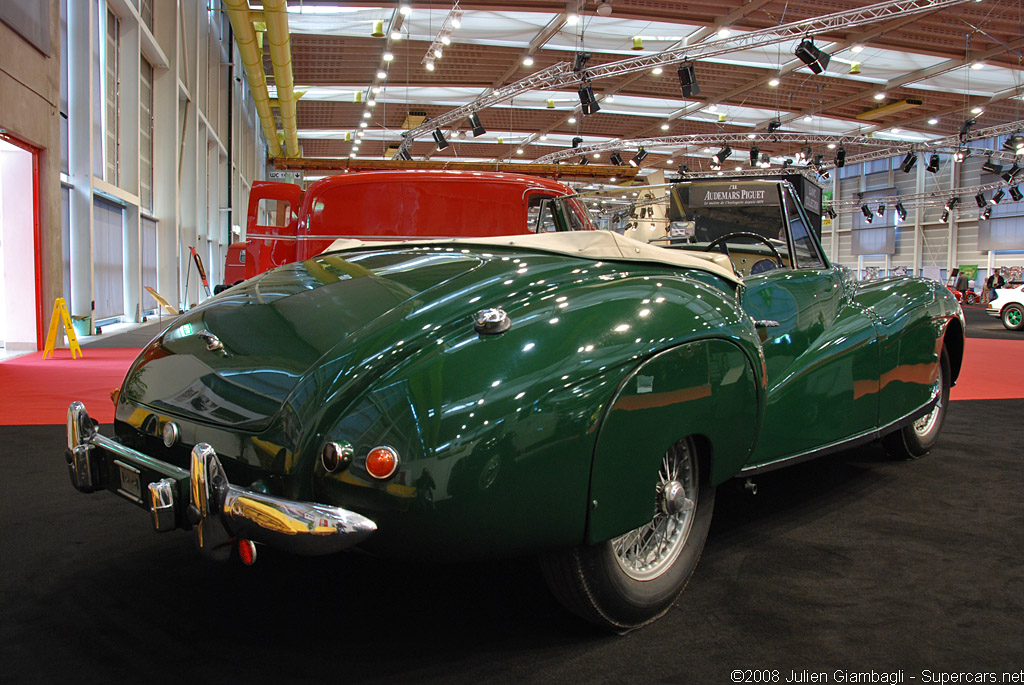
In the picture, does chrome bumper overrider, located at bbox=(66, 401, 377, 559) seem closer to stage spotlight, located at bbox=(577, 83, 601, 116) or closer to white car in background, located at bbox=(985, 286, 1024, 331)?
stage spotlight, located at bbox=(577, 83, 601, 116)

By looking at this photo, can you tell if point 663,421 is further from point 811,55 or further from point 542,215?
point 811,55

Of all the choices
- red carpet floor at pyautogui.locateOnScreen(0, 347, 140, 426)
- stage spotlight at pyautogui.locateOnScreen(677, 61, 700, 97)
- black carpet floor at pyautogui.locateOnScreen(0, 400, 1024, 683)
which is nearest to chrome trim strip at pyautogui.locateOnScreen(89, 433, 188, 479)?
black carpet floor at pyautogui.locateOnScreen(0, 400, 1024, 683)

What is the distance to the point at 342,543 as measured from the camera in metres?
1.58

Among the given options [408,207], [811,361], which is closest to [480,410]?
[811,361]

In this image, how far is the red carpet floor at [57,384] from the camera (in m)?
5.10

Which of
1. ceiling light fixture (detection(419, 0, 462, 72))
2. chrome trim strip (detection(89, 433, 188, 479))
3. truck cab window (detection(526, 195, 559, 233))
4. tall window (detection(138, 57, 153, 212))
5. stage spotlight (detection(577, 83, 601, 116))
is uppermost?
ceiling light fixture (detection(419, 0, 462, 72))

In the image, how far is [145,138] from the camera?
44.6 feet

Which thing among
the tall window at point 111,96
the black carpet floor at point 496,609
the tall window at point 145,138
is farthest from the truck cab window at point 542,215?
the tall window at point 145,138

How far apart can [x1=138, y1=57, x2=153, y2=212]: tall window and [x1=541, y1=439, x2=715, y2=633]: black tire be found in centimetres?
1285

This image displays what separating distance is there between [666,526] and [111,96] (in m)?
12.6

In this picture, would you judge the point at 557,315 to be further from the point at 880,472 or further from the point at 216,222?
the point at 216,222

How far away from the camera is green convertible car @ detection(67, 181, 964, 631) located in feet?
5.36

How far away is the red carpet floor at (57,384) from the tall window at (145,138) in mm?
5530

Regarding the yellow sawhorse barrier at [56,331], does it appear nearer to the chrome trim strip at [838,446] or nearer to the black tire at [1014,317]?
the chrome trim strip at [838,446]
